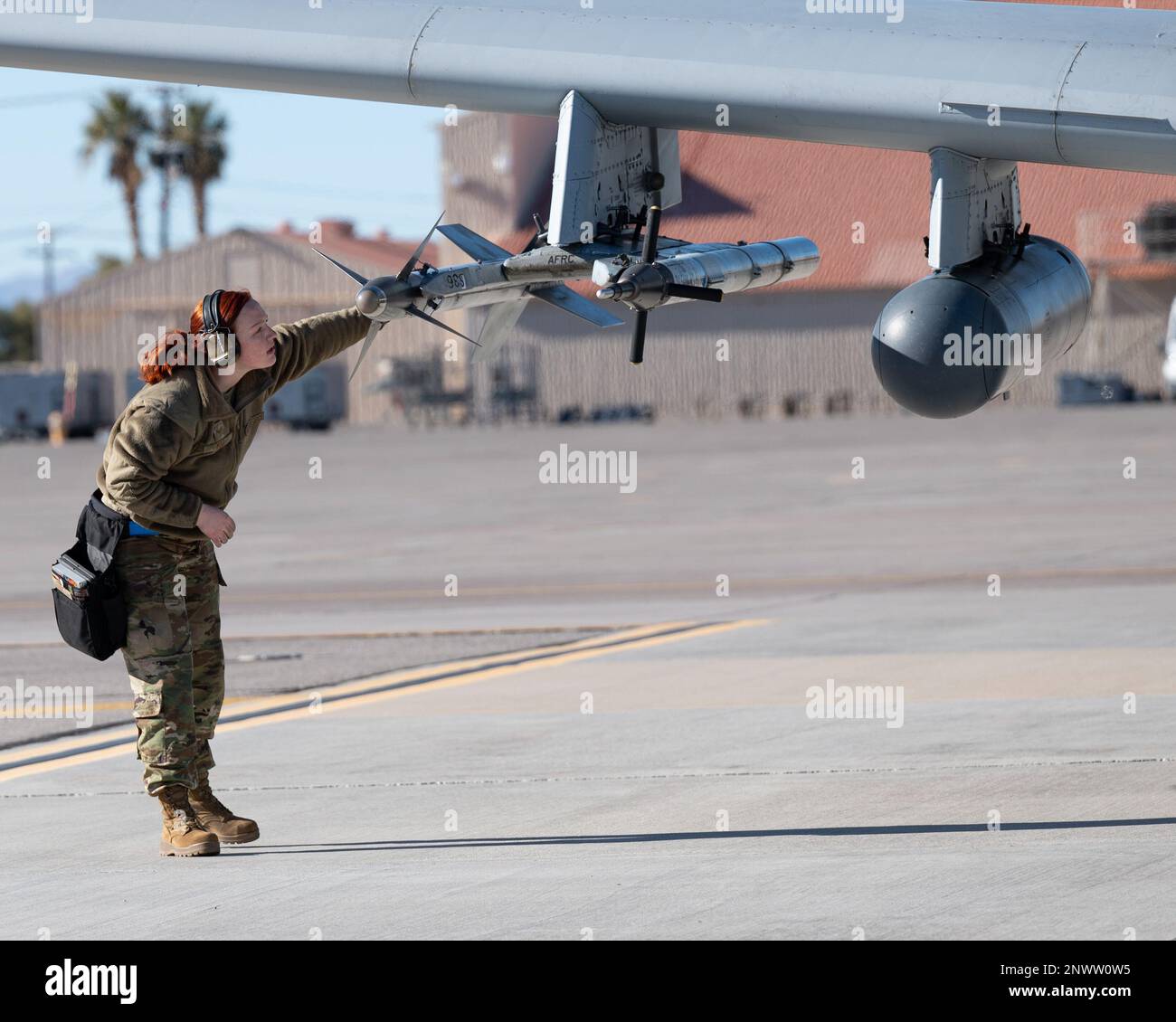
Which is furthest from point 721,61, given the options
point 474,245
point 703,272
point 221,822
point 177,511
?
point 221,822

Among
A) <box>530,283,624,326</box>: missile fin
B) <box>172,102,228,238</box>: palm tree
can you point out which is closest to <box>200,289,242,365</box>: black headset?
<box>530,283,624,326</box>: missile fin

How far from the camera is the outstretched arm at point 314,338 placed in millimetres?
8562

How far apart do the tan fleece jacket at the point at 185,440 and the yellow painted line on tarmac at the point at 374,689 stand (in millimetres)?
2898

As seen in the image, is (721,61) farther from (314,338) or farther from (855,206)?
(855,206)

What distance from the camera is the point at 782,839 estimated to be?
827cm

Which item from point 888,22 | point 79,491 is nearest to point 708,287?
point 888,22

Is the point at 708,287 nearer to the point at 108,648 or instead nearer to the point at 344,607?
the point at 108,648

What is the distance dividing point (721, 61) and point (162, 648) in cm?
330

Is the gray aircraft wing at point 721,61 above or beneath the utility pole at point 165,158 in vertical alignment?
beneath

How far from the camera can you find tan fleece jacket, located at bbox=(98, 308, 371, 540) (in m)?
8.09

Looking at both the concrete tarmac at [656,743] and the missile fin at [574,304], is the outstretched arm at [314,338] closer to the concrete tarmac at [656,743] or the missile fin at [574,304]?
→ the missile fin at [574,304]

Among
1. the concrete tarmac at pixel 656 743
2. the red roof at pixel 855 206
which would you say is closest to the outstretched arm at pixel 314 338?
the concrete tarmac at pixel 656 743

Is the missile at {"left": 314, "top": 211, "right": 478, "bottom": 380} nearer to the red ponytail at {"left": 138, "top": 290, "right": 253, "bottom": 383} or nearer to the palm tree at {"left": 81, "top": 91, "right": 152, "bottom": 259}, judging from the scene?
the red ponytail at {"left": 138, "top": 290, "right": 253, "bottom": 383}

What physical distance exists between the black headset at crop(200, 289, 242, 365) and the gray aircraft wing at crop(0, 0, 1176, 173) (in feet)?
3.37
